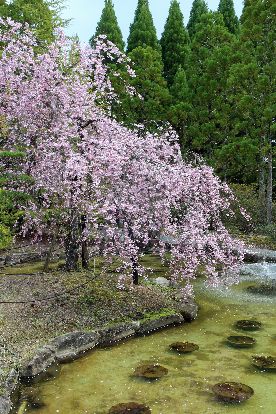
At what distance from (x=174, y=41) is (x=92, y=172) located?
96.6 ft

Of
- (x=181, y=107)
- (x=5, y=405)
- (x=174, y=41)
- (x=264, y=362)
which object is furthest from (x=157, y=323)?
(x=174, y=41)

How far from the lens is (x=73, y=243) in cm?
1386

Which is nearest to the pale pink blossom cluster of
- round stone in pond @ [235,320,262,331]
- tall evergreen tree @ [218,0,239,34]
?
round stone in pond @ [235,320,262,331]

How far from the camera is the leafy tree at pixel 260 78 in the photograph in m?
22.9

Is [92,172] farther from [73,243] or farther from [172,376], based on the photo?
[172,376]

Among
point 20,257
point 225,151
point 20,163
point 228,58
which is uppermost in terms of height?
point 228,58

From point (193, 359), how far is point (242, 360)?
95 cm

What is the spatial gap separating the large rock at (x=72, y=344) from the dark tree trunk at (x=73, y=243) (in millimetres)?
3987

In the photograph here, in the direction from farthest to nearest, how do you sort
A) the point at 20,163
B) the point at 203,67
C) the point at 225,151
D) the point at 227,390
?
the point at 203,67, the point at 225,151, the point at 20,163, the point at 227,390

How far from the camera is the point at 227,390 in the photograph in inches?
310

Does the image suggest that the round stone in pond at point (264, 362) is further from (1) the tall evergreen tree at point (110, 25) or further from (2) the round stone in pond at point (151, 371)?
(1) the tall evergreen tree at point (110, 25)

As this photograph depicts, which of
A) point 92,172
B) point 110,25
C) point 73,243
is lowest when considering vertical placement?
point 73,243

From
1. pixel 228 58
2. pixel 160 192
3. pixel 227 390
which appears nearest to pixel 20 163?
pixel 160 192

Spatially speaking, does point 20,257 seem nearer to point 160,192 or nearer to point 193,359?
point 160,192
